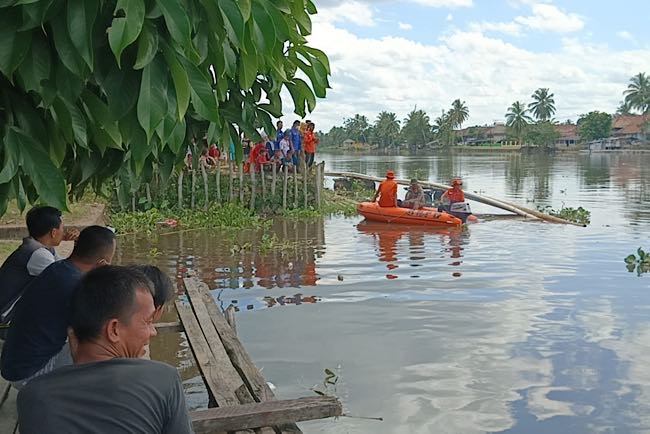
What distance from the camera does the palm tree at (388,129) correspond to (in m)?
127

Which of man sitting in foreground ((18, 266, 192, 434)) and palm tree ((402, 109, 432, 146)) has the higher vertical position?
palm tree ((402, 109, 432, 146))

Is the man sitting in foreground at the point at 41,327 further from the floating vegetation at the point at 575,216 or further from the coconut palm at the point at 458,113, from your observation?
the coconut palm at the point at 458,113

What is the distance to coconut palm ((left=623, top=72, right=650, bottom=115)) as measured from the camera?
3784 inches

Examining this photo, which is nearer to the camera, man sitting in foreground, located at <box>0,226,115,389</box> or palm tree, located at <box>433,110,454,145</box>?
man sitting in foreground, located at <box>0,226,115,389</box>

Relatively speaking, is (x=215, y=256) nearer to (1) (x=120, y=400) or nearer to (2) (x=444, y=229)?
(2) (x=444, y=229)

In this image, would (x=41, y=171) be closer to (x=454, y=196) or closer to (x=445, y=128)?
(x=454, y=196)

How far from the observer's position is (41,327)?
13.1ft

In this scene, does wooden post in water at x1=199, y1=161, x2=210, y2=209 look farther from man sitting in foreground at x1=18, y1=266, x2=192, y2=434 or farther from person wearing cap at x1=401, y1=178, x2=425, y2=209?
man sitting in foreground at x1=18, y1=266, x2=192, y2=434

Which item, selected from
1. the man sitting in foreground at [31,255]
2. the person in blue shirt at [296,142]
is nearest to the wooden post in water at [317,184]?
the person in blue shirt at [296,142]

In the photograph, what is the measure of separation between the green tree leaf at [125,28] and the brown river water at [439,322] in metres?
5.21

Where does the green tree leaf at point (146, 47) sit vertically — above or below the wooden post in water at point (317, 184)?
above

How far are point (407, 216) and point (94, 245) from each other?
15.3 metres

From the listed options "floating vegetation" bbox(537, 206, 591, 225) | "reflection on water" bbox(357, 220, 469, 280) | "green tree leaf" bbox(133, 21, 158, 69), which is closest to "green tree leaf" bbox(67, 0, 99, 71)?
"green tree leaf" bbox(133, 21, 158, 69)

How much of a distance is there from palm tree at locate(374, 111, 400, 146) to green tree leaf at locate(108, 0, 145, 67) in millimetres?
126630
